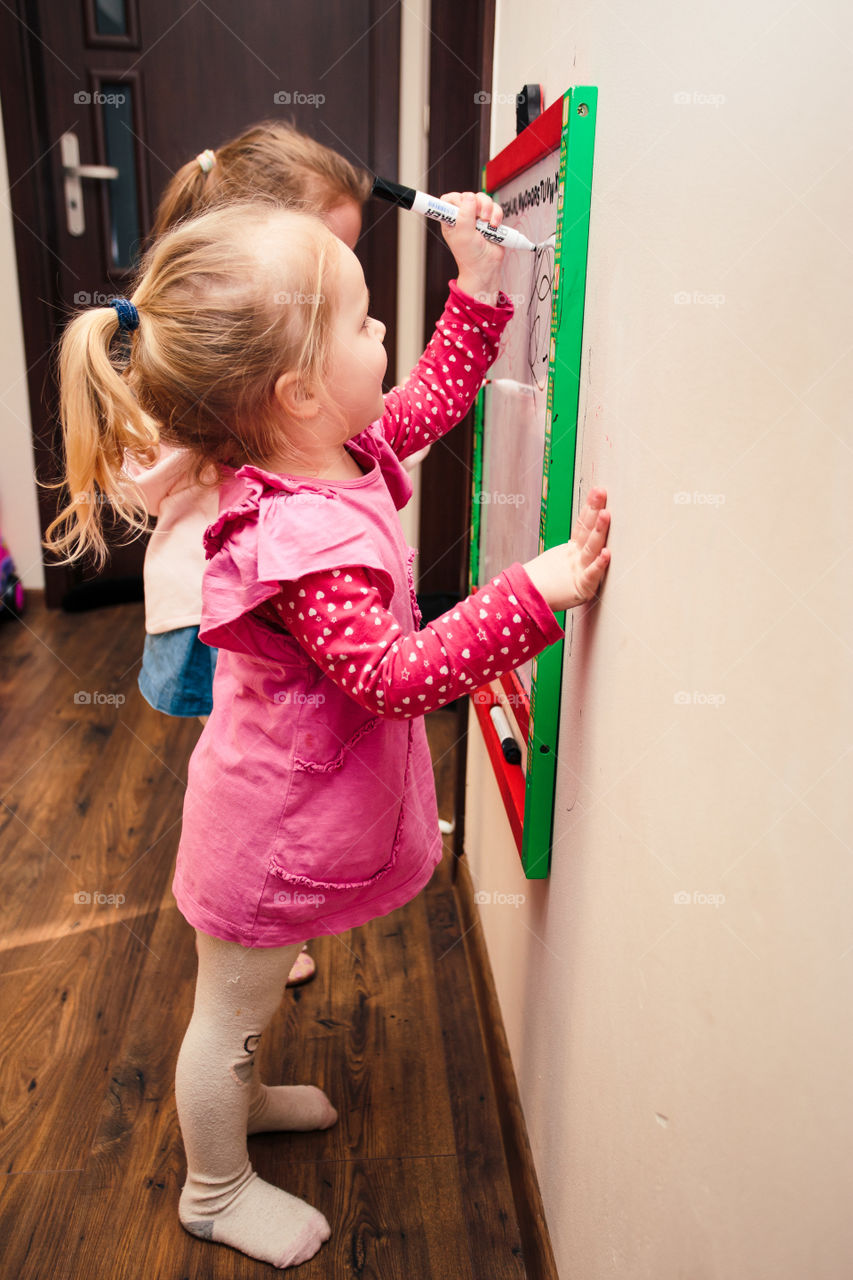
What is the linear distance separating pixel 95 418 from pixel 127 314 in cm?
Answer: 9

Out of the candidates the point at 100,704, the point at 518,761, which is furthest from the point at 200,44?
the point at 518,761

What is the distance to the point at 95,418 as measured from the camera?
884 mm

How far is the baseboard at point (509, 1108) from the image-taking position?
3.48 ft

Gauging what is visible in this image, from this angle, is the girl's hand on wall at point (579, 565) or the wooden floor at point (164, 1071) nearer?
the girl's hand on wall at point (579, 565)

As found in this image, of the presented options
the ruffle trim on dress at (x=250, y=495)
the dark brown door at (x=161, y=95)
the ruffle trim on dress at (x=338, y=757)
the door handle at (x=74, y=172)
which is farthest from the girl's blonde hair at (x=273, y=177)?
the door handle at (x=74, y=172)

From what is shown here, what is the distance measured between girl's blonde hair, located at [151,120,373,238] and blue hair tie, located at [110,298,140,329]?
45cm

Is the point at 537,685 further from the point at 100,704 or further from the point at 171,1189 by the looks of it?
the point at 100,704

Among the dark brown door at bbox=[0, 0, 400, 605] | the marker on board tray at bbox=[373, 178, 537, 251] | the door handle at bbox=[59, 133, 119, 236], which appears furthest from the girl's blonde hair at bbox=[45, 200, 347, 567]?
the door handle at bbox=[59, 133, 119, 236]

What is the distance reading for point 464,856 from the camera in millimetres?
1784

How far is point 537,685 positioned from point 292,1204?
0.66 metres

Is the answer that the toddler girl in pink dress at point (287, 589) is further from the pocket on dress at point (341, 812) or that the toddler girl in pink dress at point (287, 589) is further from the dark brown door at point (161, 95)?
the dark brown door at point (161, 95)

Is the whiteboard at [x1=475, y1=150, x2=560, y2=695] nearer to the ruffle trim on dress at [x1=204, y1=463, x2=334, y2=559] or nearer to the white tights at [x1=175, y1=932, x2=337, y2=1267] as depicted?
the ruffle trim on dress at [x1=204, y1=463, x2=334, y2=559]

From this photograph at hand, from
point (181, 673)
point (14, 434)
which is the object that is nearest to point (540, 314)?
point (181, 673)

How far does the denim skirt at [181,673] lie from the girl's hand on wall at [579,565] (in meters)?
0.64
